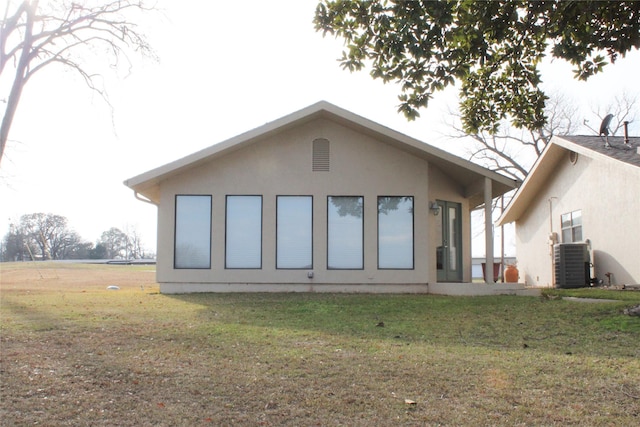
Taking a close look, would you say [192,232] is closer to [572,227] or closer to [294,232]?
[294,232]

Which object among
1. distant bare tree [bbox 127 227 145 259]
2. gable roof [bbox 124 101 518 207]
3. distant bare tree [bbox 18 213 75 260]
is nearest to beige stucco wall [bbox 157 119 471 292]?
gable roof [bbox 124 101 518 207]

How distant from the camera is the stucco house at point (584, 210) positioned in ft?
46.3

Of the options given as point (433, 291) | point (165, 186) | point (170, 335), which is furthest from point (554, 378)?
point (165, 186)

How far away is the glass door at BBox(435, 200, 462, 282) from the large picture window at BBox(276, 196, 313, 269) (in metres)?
3.20

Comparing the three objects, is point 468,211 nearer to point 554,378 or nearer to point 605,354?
point 605,354

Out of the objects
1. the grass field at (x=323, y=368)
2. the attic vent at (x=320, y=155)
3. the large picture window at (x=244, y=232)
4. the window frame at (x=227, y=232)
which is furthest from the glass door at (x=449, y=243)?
the grass field at (x=323, y=368)

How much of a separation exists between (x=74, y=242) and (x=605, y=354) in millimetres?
65954

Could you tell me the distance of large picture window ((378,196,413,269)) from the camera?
13.5 meters

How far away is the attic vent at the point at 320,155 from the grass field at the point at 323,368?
17.3 ft

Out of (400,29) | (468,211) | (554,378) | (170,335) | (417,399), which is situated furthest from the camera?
(468,211)

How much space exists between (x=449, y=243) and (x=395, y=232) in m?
1.95

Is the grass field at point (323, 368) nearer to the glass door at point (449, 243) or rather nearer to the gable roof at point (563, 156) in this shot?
the glass door at point (449, 243)

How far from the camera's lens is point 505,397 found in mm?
4617

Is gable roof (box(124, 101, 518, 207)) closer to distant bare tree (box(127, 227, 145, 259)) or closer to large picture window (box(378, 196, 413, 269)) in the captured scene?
large picture window (box(378, 196, 413, 269))
